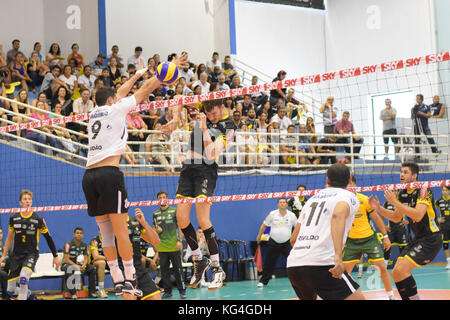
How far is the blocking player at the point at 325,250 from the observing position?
549cm

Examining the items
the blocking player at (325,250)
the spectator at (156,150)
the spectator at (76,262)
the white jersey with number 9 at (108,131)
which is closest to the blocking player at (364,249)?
the blocking player at (325,250)

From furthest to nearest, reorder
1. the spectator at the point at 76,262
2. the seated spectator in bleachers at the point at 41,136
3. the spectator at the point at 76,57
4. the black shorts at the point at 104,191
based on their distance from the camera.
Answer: the spectator at the point at 76,57 < the seated spectator in bleachers at the point at 41,136 < the spectator at the point at 76,262 < the black shorts at the point at 104,191

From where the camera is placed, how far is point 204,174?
7633 mm

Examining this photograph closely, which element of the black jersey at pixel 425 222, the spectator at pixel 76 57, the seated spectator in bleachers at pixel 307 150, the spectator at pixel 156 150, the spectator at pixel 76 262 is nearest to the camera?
the black jersey at pixel 425 222

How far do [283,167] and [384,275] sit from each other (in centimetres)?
746

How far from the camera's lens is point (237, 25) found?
24516 millimetres

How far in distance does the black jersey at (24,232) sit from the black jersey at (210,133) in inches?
173

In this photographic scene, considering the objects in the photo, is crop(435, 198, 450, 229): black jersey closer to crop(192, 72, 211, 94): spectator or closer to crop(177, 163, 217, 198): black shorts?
crop(192, 72, 211, 94): spectator

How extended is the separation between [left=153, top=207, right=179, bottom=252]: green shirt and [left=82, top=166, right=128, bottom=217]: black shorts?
6090 mm

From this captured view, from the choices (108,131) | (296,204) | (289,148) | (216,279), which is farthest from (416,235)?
(289,148)

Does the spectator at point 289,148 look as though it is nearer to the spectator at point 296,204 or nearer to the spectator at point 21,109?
the spectator at point 296,204

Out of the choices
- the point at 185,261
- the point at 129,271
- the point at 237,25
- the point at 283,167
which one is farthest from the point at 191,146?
the point at 237,25

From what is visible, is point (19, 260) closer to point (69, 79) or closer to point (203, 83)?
point (69, 79)
